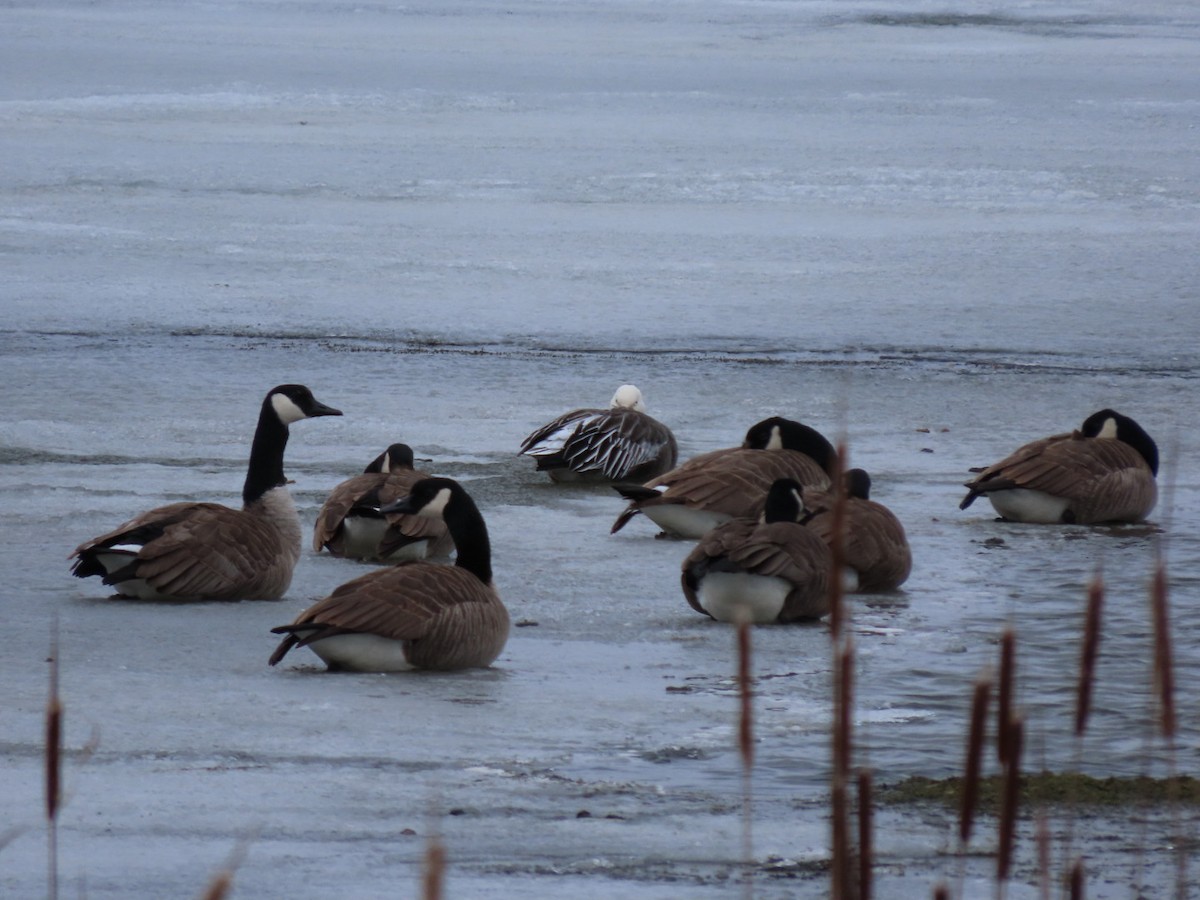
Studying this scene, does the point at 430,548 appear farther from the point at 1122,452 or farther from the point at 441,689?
the point at 1122,452

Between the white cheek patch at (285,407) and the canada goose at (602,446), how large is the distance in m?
1.56

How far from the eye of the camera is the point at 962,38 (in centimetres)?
2950

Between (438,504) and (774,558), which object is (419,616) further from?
(774,558)

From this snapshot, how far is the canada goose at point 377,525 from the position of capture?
22.2ft

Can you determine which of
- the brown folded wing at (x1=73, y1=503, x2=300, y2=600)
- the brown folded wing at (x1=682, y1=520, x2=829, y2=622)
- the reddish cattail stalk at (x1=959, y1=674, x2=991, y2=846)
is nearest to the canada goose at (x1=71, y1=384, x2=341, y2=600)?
the brown folded wing at (x1=73, y1=503, x2=300, y2=600)

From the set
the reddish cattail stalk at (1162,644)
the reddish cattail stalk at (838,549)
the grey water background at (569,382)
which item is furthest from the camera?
the grey water background at (569,382)

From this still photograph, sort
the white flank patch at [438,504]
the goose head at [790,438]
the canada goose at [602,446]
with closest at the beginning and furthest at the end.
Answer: the white flank patch at [438,504], the goose head at [790,438], the canada goose at [602,446]

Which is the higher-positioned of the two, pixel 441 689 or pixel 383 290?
pixel 383 290

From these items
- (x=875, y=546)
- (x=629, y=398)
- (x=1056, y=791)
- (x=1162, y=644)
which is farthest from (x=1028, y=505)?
(x=1162, y=644)

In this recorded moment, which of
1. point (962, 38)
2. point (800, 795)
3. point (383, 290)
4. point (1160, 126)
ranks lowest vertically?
point (800, 795)

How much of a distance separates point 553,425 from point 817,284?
5.64 metres

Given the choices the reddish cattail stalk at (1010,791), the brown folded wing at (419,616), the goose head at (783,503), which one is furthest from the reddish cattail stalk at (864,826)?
the goose head at (783,503)

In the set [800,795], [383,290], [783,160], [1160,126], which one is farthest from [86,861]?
[1160,126]

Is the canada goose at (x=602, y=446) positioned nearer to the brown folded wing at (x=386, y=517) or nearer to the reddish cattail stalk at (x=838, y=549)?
the brown folded wing at (x=386, y=517)
